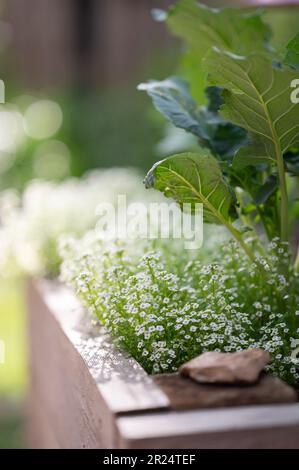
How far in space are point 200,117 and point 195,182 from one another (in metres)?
0.46

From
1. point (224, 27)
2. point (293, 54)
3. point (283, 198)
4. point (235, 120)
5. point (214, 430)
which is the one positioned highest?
point (224, 27)

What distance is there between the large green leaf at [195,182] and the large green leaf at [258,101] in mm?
89

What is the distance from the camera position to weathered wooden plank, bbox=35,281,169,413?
52.0 inches

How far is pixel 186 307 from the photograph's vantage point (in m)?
1.60

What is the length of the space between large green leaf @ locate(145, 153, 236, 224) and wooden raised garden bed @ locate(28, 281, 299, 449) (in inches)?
15.4

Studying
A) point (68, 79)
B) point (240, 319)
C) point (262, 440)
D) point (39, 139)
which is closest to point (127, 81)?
point (68, 79)

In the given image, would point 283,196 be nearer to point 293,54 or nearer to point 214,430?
point 293,54

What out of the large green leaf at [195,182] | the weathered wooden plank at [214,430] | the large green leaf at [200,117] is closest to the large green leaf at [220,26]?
the large green leaf at [200,117]

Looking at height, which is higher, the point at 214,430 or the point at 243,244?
the point at 243,244

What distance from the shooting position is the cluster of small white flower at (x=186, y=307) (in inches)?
62.5

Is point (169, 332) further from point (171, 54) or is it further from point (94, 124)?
point (171, 54)

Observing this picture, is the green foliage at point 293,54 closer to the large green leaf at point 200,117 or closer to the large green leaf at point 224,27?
the large green leaf at point 200,117

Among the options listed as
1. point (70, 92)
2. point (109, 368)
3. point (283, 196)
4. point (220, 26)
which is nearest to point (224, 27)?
point (220, 26)

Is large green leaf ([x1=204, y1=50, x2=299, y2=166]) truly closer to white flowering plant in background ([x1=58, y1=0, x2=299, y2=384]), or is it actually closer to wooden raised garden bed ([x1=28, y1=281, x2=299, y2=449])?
white flowering plant in background ([x1=58, y1=0, x2=299, y2=384])
